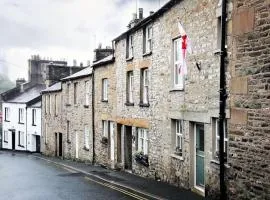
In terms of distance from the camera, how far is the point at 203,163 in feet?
46.4

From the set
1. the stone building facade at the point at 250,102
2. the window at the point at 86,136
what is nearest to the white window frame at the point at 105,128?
the window at the point at 86,136

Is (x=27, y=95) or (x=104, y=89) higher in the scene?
(x=104, y=89)

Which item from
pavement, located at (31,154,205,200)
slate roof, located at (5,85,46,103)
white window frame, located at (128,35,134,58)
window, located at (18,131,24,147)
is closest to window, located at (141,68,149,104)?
white window frame, located at (128,35,134,58)

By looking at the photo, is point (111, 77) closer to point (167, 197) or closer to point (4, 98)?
point (167, 197)

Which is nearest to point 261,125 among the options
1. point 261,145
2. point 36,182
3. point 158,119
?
point 261,145

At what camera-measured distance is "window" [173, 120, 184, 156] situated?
15.8 m

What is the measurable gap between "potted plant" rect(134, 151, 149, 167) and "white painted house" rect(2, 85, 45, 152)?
2524 centimetres

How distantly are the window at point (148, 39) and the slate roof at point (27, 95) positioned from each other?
29.1 meters

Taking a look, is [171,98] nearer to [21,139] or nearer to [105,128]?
[105,128]

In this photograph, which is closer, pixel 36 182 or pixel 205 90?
pixel 205 90

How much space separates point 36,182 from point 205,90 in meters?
8.75

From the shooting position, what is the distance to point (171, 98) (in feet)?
53.3

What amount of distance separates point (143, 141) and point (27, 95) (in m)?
33.3

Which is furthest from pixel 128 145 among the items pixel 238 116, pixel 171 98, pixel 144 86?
pixel 238 116
